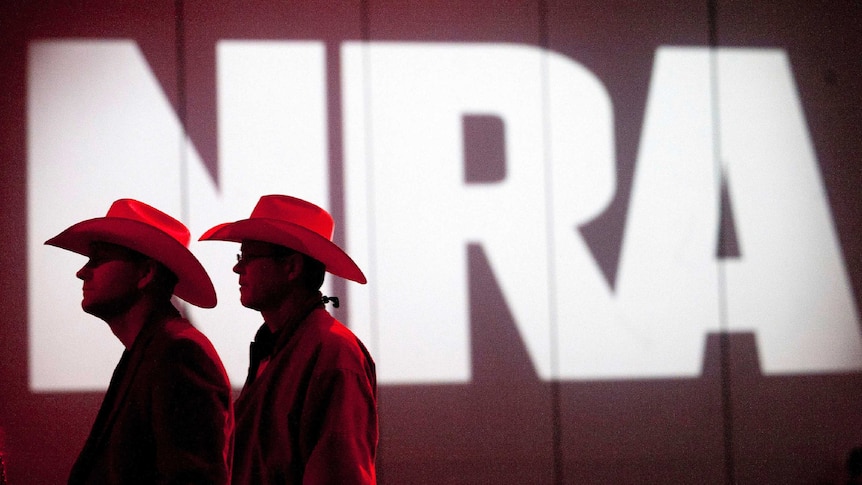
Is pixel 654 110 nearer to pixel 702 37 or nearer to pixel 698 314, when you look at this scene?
pixel 702 37

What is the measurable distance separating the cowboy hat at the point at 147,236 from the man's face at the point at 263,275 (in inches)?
4.6

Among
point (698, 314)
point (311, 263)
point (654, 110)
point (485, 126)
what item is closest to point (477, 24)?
point (485, 126)

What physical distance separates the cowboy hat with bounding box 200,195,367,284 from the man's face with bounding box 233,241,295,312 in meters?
0.03

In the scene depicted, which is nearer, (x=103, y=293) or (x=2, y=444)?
(x=103, y=293)

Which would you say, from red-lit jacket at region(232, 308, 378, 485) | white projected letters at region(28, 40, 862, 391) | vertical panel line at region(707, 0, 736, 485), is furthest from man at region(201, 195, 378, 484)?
vertical panel line at region(707, 0, 736, 485)

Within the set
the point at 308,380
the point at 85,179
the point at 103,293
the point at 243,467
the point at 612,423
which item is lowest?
the point at 612,423

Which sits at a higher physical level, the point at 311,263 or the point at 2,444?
the point at 311,263

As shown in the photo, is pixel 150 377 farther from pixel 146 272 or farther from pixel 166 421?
pixel 146 272

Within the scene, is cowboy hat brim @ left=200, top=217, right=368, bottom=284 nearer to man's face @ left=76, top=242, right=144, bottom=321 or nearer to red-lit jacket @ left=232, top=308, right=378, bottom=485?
red-lit jacket @ left=232, top=308, right=378, bottom=485

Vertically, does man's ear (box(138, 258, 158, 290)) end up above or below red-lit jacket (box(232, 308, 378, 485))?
above

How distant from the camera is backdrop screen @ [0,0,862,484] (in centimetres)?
501

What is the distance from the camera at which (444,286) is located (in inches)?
204

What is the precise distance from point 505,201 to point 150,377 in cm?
348

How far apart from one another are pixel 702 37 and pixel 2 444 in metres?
4.64
